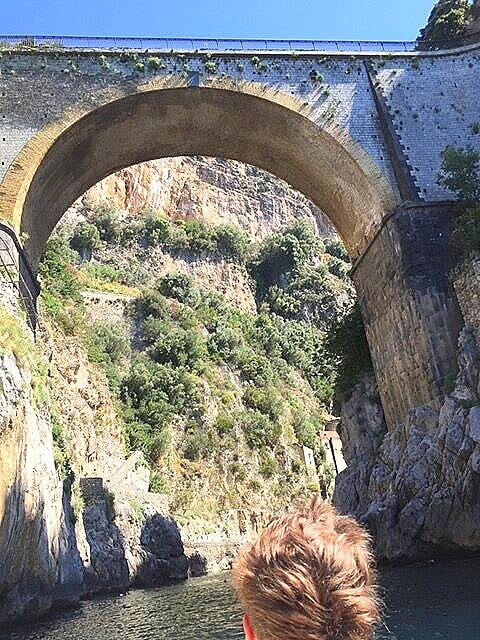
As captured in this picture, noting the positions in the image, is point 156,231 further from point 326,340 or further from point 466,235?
point 466,235

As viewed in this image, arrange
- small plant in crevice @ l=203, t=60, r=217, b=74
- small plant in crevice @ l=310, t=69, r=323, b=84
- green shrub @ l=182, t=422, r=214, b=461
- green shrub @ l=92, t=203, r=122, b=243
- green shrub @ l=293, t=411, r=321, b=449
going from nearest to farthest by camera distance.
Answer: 1. small plant in crevice @ l=203, t=60, r=217, b=74
2. small plant in crevice @ l=310, t=69, r=323, b=84
3. green shrub @ l=182, t=422, r=214, b=461
4. green shrub @ l=293, t=411, r=321, b=449
5. green shrub @ l=92, t=203, r=122, b=243

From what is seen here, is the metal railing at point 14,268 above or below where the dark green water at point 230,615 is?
above

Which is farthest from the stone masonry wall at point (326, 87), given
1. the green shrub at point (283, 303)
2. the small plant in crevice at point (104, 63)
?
the green shrub at point (283, 303)

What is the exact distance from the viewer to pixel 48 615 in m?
12.2

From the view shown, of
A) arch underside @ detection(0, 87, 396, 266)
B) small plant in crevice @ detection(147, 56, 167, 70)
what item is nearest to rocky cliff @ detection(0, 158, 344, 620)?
arch underside @ detection(0, 87, 396, 266)

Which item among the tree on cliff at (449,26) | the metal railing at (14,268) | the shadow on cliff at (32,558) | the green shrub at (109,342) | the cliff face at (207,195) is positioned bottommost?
the shadow on cliff at (32,558)

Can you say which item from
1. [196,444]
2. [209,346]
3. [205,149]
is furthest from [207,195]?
[205,149]

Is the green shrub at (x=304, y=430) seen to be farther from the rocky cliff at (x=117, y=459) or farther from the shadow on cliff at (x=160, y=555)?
the shadow on cliff at (x=160, y=555)

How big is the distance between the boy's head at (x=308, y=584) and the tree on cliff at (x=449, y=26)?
22556mm

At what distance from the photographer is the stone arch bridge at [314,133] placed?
56.6 ft

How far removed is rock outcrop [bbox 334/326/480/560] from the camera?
46.8 feet

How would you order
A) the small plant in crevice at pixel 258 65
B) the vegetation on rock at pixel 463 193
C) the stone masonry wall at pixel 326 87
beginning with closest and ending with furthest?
1. the vegetation on rock at pixel 463 193
2. the stone masonry wall at pixel 326 87
3. the small plant in crevice at pixel 258 65

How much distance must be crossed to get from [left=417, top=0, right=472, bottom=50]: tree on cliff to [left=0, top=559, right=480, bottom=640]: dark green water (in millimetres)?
16657

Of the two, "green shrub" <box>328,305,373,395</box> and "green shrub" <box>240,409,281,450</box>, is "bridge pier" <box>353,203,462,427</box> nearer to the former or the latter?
"green shrub" <box>328,305,373,395</box>
